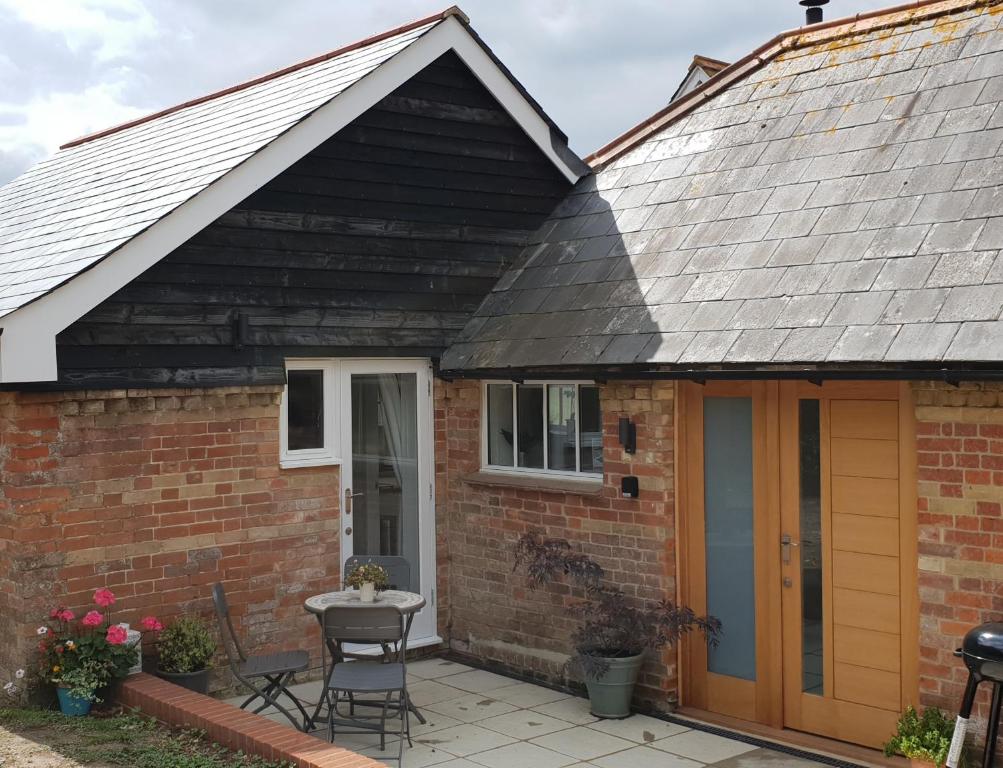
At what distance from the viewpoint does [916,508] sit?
261 inches

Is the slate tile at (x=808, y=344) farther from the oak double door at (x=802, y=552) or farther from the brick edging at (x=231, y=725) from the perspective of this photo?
the brick edging at (x=231, y=725)

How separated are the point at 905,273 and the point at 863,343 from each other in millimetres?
Result: 640

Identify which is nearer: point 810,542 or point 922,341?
point 922,341

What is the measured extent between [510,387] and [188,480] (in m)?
2.84

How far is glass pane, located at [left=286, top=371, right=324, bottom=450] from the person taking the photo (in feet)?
29.3

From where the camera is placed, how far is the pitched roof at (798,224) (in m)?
6.59

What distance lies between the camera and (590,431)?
28.9ft

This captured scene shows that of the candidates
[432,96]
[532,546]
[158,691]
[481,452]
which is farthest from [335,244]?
[158,691]

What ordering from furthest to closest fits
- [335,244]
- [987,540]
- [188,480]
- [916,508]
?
[335,244]
[188,480]
[916,508]
[987,540]

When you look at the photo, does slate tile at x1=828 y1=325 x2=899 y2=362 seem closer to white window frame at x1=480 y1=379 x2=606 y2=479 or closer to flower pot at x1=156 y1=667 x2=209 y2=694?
white window frame at x1=480 y1=379 x2=606 y2=479

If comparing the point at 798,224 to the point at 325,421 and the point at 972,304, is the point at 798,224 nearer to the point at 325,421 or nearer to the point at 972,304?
the point at 972,304

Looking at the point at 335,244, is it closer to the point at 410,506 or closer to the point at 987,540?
the point at 410,506

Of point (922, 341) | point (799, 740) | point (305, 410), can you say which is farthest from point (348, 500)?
point (922, 341)

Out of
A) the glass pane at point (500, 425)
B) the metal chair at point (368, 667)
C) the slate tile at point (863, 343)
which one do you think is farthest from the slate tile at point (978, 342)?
the glass pane at point (500, 425)
